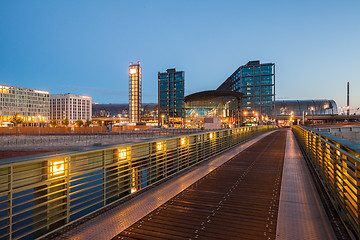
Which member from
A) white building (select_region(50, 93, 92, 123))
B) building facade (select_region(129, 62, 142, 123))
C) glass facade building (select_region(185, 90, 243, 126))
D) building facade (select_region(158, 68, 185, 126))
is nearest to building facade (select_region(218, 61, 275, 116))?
glass facade building (select_region(185, 90, 243, 126))

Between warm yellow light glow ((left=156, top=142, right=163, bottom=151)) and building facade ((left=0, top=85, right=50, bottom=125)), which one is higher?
building facade ((left=0, top=85, right=50, bottom=125))

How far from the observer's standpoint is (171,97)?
120 meters

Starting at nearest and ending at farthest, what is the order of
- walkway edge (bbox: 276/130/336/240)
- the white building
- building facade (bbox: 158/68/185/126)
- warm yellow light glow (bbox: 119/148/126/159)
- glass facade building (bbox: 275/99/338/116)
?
1. walkway edge (bbox: 276/130/336/240)
2. warm yellow light glow (bbox: 119/148/126/159)
3. building facade (bbox: 158/68/185/126)
4. glass facade building (bbox: 275/99/338/116)
5. the white building

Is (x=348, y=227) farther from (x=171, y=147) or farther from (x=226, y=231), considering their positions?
(x=171, y=147)

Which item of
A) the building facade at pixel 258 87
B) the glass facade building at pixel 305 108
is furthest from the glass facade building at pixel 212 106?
the glass facade building at pixel 305 108

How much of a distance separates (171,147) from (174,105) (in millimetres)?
110629

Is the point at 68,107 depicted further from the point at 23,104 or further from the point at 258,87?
the point at 258,87

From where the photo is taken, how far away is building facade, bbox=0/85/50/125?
128m

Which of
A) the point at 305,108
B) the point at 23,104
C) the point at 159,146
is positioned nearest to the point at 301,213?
the point at 159,146

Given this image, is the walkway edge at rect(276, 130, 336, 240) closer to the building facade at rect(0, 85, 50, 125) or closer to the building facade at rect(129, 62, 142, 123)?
the building facade at rect(129, 62, 142, 123)

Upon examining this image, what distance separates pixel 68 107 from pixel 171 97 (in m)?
99.5

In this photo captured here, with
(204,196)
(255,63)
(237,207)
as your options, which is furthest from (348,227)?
(255,63)

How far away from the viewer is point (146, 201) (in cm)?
548

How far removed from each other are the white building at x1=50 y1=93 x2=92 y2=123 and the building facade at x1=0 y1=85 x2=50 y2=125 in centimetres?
2401
